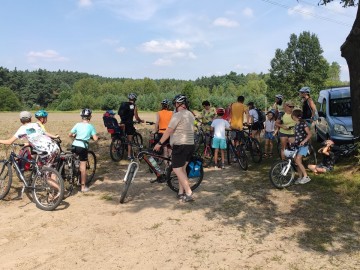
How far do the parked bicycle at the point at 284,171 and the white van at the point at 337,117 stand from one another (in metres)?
3.23

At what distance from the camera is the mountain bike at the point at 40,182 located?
231 inches

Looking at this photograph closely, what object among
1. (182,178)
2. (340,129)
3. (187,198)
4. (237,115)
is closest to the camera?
(182,178)

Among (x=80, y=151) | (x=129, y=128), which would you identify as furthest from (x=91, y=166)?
(x=129, y=128)

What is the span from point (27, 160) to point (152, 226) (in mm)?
2887

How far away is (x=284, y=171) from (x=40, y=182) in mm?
4916

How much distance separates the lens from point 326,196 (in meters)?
6.45

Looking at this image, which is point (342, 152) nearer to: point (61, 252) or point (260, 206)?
point (260, 206)

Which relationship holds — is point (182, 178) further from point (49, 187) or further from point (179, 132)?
point (49, 187)

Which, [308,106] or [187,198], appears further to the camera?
[308,106]

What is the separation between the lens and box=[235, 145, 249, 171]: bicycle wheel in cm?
880

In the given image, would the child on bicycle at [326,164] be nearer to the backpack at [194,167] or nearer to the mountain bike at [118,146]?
the backpack at [194,167]

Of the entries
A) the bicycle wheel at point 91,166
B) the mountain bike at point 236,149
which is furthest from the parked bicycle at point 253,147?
the bicycle wheel at point 91,166

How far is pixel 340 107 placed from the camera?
10445mm

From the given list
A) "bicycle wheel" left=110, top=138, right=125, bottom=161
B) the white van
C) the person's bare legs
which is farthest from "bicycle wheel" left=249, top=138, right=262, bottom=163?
"bicycle wheel" left=110, top=138, right=125, bottom=161
